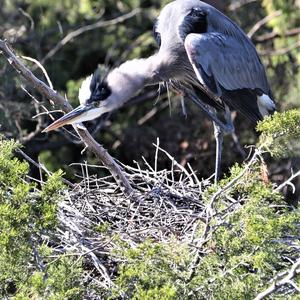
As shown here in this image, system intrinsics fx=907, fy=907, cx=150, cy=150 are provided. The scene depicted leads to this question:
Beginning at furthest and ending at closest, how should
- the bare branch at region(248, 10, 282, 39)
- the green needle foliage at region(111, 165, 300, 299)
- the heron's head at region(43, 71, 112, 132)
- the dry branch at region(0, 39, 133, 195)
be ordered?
the bare branch at region(248, 10, 282, 39) → the heron's head at region(43, 71, 112, 132) → the dry branch at region(0, 39, 133, 195) → the green needle foliage at region(111, 165, 300, 299)

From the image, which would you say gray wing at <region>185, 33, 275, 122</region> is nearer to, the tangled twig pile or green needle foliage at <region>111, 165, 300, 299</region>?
the tangled twig pile

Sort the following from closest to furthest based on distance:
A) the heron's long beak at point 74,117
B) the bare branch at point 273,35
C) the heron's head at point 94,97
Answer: the heron's long beak at point 74,117
the heron's head at point 94,97
the bare branch at point 273,35

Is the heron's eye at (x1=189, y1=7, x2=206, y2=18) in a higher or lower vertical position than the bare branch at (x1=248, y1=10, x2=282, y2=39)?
higher

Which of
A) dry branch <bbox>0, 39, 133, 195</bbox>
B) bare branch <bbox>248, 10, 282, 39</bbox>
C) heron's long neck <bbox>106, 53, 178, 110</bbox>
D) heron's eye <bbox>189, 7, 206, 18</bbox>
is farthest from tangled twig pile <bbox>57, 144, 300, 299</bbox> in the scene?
bare branch <bbox>248, 10, 282, 39</bbox>

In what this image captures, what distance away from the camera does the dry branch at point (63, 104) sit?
158 inches

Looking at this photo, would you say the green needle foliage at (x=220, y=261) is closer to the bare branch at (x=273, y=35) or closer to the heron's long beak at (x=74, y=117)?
the heron's long beak at (x=74, y=117)

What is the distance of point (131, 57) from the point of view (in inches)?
275

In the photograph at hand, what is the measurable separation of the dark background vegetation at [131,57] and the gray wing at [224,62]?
2.91ft

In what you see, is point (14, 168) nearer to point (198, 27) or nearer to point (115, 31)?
point (198, 27)

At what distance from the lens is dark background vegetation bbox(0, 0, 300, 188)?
6.64 meters

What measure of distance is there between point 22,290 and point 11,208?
1.00 feet

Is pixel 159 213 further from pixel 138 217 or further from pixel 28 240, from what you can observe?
pixel 28 240

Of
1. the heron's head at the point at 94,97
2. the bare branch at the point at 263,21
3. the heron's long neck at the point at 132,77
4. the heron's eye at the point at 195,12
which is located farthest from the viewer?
the bare branch at the point at 263,21

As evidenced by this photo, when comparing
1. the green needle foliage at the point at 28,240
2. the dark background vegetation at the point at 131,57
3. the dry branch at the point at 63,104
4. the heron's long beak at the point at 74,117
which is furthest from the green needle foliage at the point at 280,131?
the dark background vegetation at the point at 131,57
